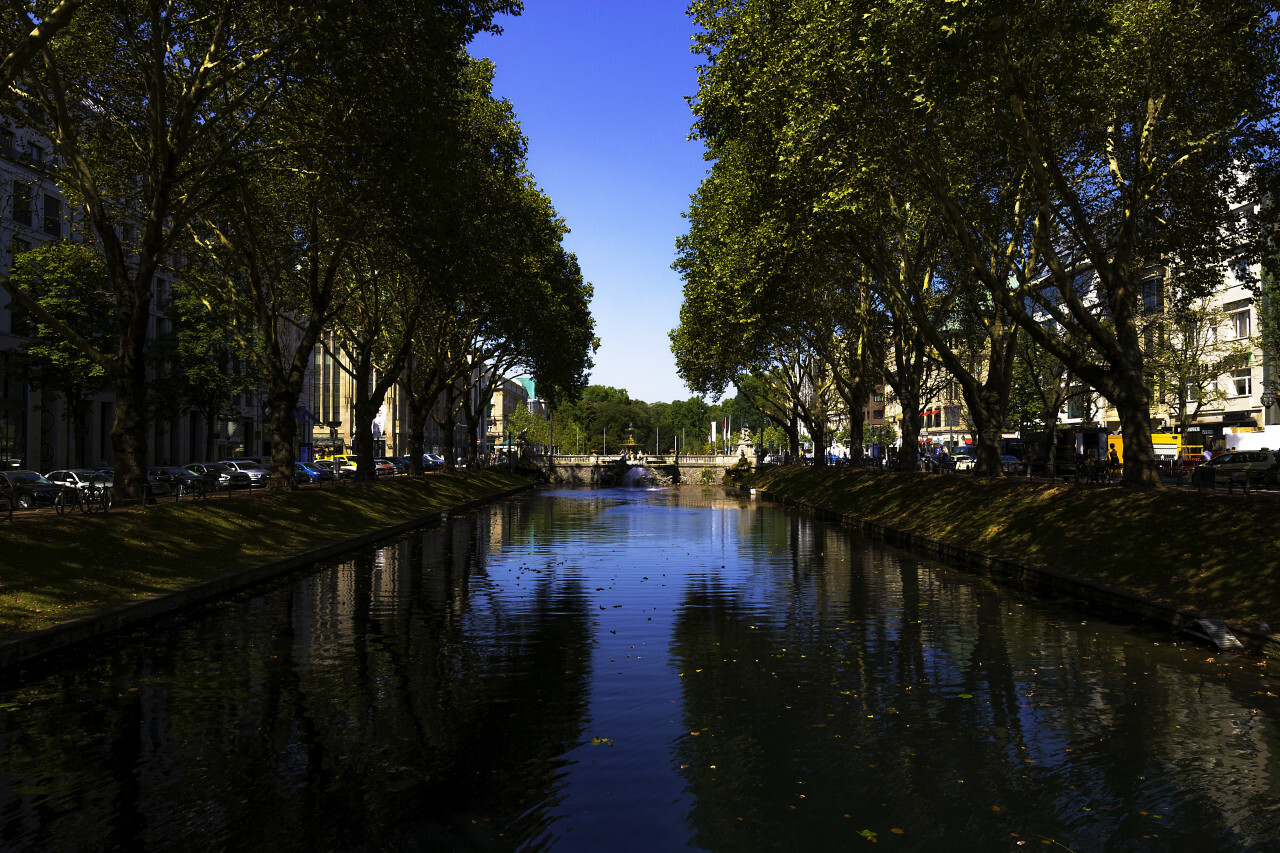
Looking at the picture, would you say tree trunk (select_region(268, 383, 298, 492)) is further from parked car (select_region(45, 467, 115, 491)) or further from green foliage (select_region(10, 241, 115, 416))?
green foliage (select_region(10, 241, 115, 416))

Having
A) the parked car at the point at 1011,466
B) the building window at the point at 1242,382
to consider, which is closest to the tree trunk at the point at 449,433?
the parked car at the point at 1011,466

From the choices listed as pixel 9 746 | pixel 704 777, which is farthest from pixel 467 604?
pixel 704 777

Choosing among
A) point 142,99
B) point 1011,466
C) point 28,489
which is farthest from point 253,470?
point 1011,466

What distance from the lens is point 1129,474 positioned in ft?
75.8

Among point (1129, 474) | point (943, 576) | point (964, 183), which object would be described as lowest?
point (943, 576)

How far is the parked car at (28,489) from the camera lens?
103ft

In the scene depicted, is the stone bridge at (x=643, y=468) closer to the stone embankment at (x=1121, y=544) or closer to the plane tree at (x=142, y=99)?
the stone embankment at (x=1121, y=544)

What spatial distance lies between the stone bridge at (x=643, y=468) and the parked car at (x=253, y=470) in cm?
5925

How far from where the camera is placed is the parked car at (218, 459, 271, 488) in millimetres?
51013

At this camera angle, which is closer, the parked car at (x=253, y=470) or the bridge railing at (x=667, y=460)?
the parked car at (x=253, y=470)

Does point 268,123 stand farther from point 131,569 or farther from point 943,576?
point 943,576

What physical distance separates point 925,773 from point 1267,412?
200 ft

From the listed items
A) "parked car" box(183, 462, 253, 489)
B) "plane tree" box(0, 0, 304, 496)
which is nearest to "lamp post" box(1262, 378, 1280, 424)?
"plane tree" box(0, 0, 304, 496)

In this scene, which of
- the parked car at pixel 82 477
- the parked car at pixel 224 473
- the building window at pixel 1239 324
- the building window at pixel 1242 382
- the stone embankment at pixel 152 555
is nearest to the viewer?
the stone embankment at pixel 152 555
